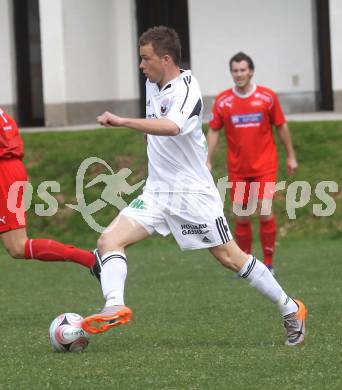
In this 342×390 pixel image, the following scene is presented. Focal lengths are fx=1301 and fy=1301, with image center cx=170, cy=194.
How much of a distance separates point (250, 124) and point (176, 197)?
5.08 meters

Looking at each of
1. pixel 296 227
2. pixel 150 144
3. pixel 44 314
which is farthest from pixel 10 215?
pixel 296 227

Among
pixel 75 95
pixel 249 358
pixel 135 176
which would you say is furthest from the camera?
pixel 75 95

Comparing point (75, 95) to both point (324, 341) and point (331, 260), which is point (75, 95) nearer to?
point (331, 260)

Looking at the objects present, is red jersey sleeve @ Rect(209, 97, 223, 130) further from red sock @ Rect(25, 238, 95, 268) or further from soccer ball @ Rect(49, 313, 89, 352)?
soccer ball @ Rect(49, 313, 89, 352)

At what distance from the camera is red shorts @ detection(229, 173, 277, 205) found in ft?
42.0

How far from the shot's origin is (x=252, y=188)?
42.3 ft

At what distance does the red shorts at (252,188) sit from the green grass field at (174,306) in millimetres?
785

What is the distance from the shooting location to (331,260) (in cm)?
1385

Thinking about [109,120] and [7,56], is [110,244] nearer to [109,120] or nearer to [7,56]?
[109,120]

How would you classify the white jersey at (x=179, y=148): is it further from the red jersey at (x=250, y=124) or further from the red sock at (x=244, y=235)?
the red sock at (x=244, y=235)

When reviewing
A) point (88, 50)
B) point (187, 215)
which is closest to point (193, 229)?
point (187, 215)

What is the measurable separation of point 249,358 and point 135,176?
11.6 meters

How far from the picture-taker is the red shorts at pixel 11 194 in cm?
932

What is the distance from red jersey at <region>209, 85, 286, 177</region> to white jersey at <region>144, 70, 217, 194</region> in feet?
15.9
